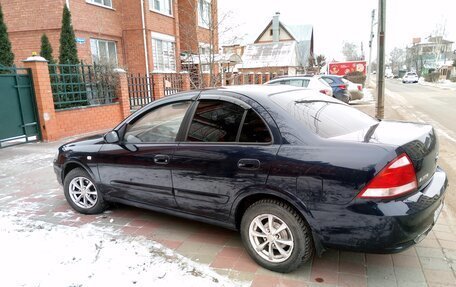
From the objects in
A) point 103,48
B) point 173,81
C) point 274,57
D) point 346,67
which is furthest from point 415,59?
point 103,48

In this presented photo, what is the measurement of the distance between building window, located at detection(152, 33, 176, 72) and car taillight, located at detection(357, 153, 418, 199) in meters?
18.2

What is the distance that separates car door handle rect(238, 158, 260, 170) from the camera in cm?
294

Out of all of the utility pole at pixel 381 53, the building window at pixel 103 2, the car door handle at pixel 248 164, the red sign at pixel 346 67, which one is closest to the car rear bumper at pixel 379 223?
the car door handle at pixel 248 164

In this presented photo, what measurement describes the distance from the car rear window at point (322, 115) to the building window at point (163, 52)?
1704cm

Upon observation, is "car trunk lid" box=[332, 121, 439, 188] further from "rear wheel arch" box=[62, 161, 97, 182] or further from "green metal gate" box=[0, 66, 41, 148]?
"green metal gate" box=[0, 66, 41, 148]

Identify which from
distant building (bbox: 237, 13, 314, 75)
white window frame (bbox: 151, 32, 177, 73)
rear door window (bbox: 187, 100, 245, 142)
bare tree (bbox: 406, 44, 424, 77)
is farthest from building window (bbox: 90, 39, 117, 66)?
bare tree (bbox: 406, 44, 424, 77)

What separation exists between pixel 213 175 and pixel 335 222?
1140 millimetres

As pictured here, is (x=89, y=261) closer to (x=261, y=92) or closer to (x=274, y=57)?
(x=261, y=92)

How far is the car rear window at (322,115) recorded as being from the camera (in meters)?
3.01

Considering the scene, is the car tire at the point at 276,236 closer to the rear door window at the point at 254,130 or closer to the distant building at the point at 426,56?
the rear door window at the point at 254,130

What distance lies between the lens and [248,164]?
299cm

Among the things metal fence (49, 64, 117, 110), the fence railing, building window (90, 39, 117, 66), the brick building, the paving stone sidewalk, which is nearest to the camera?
the paving stone sidewalk

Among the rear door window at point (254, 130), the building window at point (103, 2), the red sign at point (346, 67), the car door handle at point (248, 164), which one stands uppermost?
the building window at point (103, 2)

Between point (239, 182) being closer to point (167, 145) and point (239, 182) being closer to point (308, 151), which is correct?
point (308, 151)
